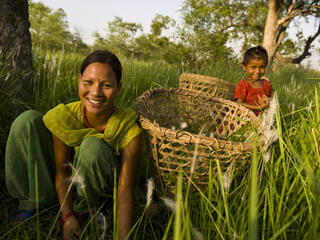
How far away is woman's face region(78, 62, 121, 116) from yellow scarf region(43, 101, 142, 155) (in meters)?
0.09

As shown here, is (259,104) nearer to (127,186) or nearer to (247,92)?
(247,92)

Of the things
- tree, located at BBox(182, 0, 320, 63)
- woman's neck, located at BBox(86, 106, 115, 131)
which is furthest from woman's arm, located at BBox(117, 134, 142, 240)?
tree, located at BBox(182, 0, 320, 63)

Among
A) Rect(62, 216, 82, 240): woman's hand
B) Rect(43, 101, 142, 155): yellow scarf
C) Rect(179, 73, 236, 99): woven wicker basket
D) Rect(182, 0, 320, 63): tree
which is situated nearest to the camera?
Rect(62, 216, 82, 240): woman's hand

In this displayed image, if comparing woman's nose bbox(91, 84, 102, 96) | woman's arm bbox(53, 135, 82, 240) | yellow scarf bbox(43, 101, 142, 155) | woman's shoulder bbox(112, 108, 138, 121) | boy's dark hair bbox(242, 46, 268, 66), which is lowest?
woman's arm bbox(53, 135, 82, 240)

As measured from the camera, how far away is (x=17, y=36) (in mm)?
1726

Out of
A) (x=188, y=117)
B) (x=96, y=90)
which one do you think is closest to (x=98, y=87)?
(x=96, y=90)

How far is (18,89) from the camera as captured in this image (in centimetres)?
165

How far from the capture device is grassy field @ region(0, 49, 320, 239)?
0.61 meters

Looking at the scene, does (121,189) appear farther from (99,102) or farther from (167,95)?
(167,95)

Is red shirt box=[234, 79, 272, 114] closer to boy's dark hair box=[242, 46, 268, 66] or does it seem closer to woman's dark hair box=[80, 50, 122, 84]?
boy's dark hair box=[242, 46, 268, 66]

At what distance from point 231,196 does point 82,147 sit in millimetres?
704

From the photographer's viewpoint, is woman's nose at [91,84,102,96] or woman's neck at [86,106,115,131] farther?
woman's neck at [86,106,115,131]

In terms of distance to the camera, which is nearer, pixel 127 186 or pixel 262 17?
pixel 127 186

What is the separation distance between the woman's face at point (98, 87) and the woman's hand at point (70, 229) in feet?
1.69
